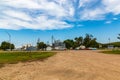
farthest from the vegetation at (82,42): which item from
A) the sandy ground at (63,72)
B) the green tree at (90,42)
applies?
the sandy ground at (63,72)

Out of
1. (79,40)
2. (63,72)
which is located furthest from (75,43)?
(63,72)

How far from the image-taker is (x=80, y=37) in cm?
15288

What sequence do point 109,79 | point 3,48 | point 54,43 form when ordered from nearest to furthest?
point 109,79, point 3,48, point 54,43

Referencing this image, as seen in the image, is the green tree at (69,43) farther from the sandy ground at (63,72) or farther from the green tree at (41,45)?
the sandy ground at (63,72)

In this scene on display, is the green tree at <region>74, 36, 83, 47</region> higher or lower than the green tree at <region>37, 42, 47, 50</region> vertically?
higher

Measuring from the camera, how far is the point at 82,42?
15450 centimetres

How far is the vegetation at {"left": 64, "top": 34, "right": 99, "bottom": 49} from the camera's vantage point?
15000cm

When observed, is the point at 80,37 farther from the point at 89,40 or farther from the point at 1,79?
the point at 1,79

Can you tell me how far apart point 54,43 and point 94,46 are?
26.7 meters

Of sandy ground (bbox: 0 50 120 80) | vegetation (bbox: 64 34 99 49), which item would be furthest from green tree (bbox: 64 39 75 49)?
sandy ground (bbox: 0 50 120 80)

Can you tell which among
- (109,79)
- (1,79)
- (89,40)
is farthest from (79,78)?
(89,40)

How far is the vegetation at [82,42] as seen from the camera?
150 m

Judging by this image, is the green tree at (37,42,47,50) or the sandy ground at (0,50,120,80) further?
the green tree at (37,42,47,50)

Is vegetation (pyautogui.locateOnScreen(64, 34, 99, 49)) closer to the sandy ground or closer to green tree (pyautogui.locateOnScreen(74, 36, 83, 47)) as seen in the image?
green tree (pyautogui.locateOnScreen(74, 36, 83, 47))
